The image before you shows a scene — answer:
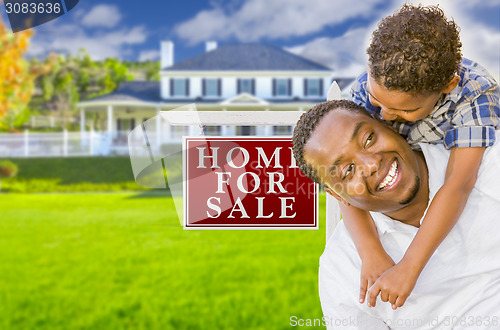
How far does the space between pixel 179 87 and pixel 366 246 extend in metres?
20.4

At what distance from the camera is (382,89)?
1434 millimetres

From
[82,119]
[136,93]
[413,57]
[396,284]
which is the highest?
[136,93]

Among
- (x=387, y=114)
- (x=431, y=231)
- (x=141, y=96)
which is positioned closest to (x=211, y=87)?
(x=141, y=96)

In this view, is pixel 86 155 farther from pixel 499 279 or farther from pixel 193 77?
pixel 499 279

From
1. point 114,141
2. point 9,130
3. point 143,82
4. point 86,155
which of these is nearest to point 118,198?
point 86,155

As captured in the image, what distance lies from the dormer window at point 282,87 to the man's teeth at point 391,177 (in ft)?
65.4

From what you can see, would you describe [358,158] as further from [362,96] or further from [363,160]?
[362,96]

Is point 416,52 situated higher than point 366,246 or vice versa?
point 416,52

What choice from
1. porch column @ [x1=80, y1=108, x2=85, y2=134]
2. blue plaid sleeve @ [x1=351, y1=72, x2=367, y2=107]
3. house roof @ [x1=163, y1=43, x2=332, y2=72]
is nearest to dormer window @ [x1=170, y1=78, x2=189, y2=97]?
house roof @ [x1=163, y1=43, x2=332, y2=72]

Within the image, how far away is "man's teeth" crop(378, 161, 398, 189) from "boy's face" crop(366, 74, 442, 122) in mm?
163

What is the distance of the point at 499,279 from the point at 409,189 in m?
0.43

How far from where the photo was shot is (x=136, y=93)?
866 inches

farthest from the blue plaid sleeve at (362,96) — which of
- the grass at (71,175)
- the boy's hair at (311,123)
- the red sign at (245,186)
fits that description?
the grass at (71,175)

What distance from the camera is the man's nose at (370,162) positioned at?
1439mm
